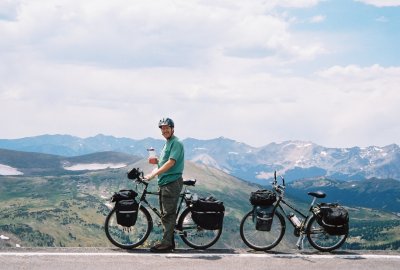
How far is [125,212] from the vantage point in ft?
42.1

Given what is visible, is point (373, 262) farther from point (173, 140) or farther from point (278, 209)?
point (173, 140)

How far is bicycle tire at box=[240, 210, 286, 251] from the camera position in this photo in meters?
13.0

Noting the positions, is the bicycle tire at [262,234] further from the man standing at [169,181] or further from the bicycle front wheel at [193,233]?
the man standing at [169,181]

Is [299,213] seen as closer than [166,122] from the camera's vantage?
No

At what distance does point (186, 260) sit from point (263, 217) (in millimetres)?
2475

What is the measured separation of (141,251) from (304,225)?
4.30 m

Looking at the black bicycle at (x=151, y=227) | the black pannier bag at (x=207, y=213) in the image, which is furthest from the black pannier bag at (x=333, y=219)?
the black bicycle at (x=151, y=227)

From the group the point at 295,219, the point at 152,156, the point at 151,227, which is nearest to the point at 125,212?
the point at 151,227

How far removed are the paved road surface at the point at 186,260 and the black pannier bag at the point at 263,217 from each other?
656 mm

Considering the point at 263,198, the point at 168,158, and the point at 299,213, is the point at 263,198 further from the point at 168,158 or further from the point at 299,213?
the point at 168,158

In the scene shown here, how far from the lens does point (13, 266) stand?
35.1 ft

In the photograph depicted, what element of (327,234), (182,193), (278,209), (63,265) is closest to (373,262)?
(327,234)

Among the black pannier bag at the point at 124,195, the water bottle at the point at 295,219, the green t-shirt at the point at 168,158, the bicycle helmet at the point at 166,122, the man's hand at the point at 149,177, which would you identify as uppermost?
the bicycle helmet at the point at 166,122

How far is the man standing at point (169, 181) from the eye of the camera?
12.5 m
